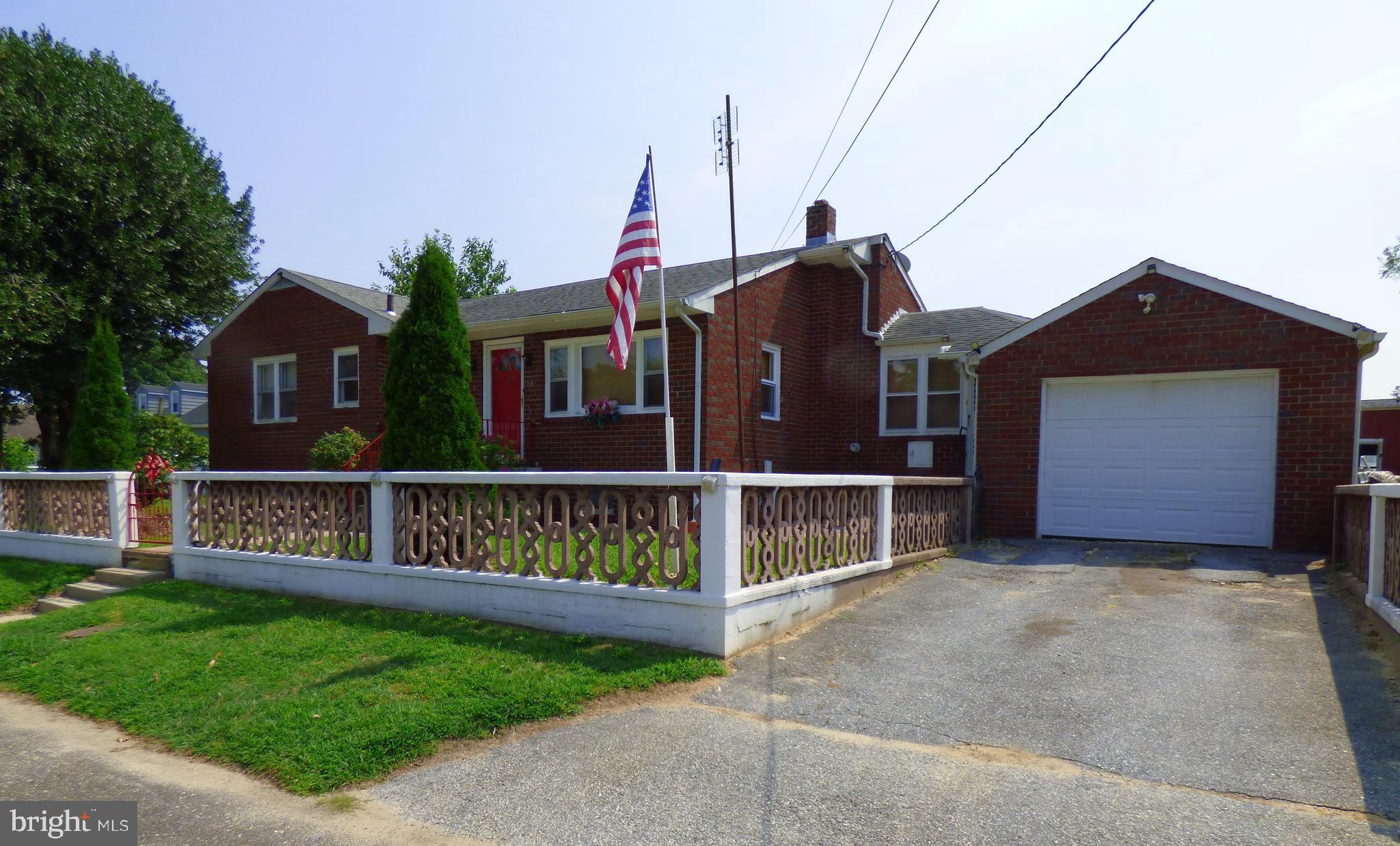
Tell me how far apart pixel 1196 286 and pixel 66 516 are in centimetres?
1593

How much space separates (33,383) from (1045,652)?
81.3 feet

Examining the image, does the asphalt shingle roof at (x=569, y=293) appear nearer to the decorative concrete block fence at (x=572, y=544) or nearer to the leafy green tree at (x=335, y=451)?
the leafy green tree at (x=335, y=451)

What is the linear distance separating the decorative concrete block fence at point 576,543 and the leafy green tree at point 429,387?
1.47 ft

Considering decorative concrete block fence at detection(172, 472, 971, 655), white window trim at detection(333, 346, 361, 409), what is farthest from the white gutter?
white window trim at detection(333, 346, 361, 409)

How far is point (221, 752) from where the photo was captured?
4602 millimetres

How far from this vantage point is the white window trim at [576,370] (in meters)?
12.9

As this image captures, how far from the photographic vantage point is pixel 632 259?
8852 millimetres

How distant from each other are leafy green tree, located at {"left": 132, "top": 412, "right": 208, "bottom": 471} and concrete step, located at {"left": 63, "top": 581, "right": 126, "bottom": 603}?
769 cm

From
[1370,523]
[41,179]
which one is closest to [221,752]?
[1370,523]

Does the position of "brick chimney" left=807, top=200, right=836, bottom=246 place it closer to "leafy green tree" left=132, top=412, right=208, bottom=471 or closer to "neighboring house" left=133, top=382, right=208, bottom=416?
"leafy green tree" left=132, top=412, right=208, bottom=471

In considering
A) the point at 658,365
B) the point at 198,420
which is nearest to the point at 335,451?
the point at 658,365

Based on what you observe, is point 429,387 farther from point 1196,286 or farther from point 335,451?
point 1196,286

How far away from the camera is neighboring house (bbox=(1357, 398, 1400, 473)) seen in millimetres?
24859

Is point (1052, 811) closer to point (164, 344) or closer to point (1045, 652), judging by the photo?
point (1045, 652)
